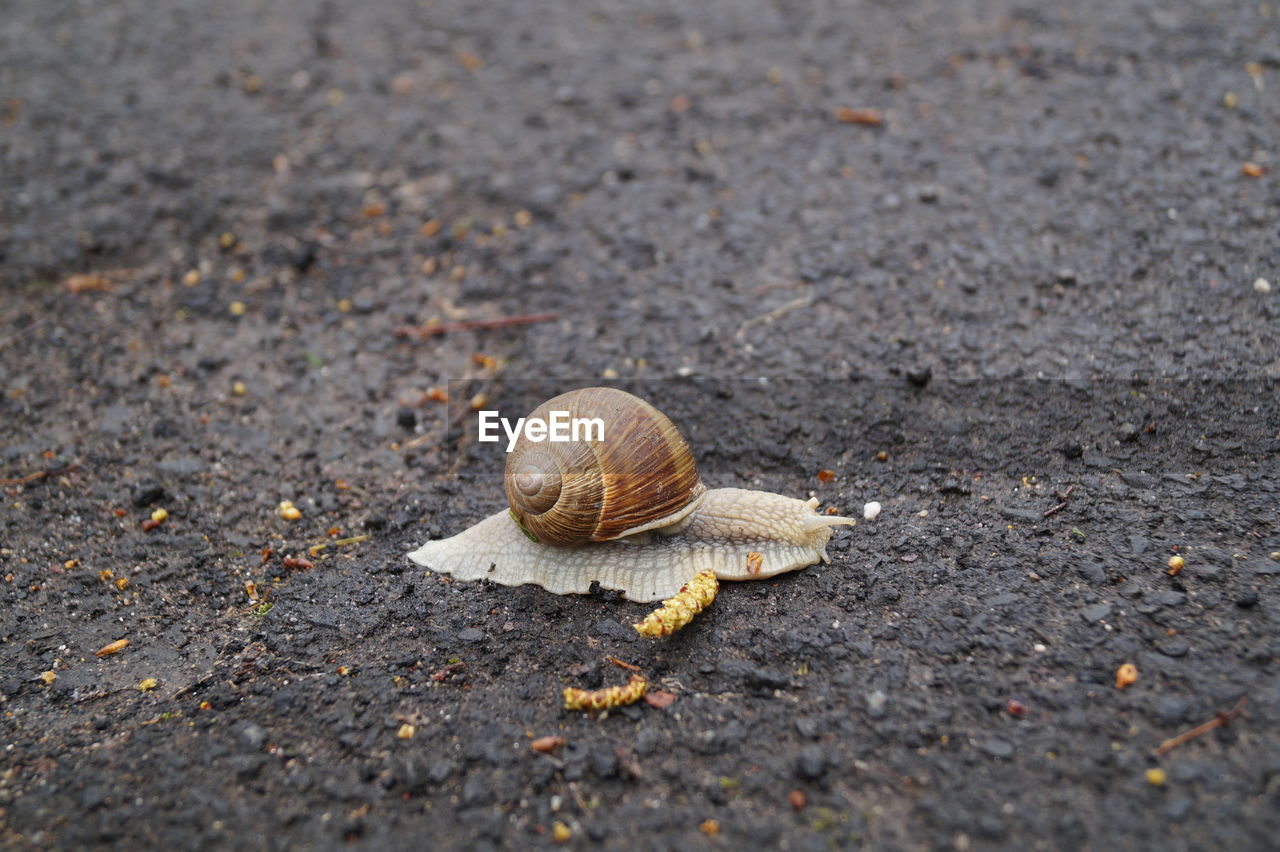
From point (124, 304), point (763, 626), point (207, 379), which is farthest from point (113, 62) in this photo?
point (763, 626)

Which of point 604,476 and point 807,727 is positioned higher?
point 604,476

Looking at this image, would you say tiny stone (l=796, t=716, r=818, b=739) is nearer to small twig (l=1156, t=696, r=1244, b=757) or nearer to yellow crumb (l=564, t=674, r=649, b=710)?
yellow crumb (l=564, t=674, r=649, b=710)

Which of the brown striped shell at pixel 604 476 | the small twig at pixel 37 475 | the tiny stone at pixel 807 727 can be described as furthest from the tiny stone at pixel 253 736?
the small twig at pixel 37 475

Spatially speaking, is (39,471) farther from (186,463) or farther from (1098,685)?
(1098,685)

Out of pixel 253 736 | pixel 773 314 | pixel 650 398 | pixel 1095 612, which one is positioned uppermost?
pixel 773 314

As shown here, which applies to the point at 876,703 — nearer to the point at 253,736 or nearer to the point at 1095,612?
the point at 1095,612

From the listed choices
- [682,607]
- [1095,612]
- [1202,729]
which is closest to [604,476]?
[682,607]
